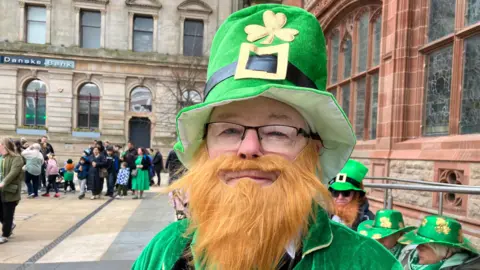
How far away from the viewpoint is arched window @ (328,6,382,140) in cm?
743

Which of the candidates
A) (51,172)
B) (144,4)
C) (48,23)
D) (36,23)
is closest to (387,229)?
(51,172)

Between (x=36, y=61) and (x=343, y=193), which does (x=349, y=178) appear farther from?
(x=36, y=61)

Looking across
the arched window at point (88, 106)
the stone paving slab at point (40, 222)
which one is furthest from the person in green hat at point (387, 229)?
the arched window at point (88, 106)

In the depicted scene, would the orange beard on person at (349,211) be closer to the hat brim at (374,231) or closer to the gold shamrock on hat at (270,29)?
the hat brim at (374,231)

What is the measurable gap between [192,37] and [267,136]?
917 inches

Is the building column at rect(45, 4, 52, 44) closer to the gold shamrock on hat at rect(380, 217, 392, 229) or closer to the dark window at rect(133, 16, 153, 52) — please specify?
the dark window at rect(133, 16, 153, 52)

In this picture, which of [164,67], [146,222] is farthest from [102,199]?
[164,67]

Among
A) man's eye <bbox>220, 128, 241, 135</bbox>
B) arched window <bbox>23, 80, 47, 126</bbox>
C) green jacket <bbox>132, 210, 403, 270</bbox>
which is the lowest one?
green jacket <bbox>132, 210, 403, 270</bbox>

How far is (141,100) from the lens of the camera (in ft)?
73.6

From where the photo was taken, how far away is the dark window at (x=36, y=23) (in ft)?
71.8

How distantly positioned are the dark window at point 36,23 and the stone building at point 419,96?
20.5 m

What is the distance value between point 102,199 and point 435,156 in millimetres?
8860

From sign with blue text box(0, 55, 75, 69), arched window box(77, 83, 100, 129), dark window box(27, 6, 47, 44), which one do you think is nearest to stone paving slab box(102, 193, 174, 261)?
arched window box(77, 83, 100, 129)

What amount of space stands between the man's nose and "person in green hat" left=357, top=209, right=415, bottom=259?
207 centimetres
